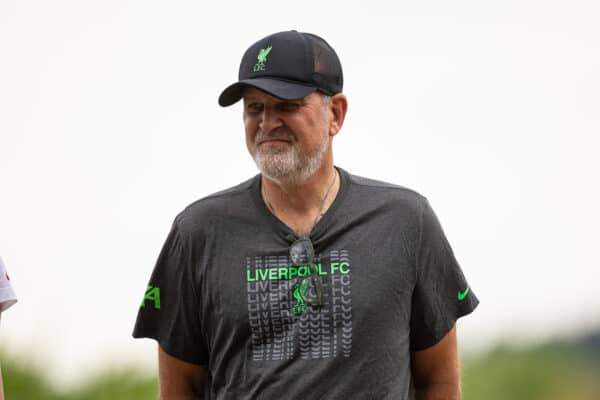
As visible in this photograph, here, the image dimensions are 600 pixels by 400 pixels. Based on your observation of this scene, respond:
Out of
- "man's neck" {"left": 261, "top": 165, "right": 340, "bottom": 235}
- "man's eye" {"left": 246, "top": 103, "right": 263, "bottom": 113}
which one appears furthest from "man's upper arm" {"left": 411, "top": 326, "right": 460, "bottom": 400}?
"man's eye" {"left": 246, "top": 103, "right": 263, "bottom": 113}

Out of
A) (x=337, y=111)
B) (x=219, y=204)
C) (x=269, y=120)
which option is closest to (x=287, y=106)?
(x=269, y=120)

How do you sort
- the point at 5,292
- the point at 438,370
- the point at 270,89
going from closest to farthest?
the point at 270,89 → the point at 5,292 → the point at 438,370

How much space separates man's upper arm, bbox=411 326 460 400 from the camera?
2779 mm

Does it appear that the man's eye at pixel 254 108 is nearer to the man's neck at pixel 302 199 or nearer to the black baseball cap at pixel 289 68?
the black baseball cap at pixel 289 68

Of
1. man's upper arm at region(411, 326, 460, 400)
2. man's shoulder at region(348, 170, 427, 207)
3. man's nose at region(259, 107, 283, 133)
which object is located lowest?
man's upper arm at region(411, 326, 460, 400)

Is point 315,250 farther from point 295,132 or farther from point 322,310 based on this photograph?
point 295,132

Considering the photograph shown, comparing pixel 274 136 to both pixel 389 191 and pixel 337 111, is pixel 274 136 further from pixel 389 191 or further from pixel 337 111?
pixel 389 191

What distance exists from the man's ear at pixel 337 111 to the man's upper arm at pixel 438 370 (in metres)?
0.71

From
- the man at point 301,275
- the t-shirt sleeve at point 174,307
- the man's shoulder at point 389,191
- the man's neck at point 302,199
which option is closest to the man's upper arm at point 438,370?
the man at point 301,275

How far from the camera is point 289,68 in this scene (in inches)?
103

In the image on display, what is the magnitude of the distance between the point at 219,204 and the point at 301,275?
364mm

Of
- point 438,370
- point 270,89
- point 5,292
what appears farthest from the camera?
point 438,370

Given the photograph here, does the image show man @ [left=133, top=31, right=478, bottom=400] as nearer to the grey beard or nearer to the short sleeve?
the grey beard

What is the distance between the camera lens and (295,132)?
8.41 ft
